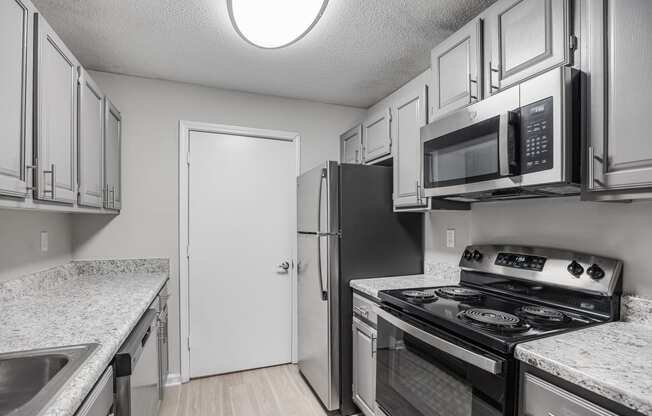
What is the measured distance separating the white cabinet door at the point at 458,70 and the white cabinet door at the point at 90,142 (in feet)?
6.17

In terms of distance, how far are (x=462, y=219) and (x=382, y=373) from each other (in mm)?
1077

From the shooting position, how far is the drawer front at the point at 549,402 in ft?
2.95

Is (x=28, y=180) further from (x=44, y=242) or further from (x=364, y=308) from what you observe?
(x=364, y=308)

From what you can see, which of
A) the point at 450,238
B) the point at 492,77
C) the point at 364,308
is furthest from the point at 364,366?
the point at 492,77

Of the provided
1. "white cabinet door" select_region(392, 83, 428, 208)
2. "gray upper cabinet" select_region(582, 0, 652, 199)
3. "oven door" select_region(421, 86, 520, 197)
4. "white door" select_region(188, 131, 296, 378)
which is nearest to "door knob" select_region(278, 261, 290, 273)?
"white door" select_region(188, 131, 296, 378)

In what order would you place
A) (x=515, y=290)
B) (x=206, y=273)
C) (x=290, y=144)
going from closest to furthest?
(x=515, y=290) < (x=206, y=273) < (x=290, y=144)

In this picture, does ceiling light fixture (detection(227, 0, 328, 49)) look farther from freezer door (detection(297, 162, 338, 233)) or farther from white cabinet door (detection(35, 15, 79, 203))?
freezer door (detection(297, 162, 338, 233))

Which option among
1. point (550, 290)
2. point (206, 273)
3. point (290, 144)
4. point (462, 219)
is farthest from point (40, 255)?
point (550, 290)

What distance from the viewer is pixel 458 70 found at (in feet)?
5.68

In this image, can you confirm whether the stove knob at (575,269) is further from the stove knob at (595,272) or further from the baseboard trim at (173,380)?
the baseboard trim at (173,380)

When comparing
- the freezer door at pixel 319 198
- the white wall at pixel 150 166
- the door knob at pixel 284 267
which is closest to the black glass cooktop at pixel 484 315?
the freezer door at pixel 319 198

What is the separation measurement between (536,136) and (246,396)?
2475 millimetres

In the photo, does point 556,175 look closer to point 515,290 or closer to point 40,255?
point 515,290

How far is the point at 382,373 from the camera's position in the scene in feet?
5.90
